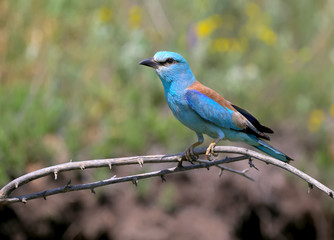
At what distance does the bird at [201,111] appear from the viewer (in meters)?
3.36

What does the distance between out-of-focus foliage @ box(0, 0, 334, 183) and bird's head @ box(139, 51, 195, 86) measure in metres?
1.95

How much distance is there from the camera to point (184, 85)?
353 centimetres

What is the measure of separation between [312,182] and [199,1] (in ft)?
15.7

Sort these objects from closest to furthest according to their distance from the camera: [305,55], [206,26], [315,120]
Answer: [315,120] < [206,26] < [305,55]

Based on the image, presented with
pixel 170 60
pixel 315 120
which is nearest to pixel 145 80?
pixel 315 120

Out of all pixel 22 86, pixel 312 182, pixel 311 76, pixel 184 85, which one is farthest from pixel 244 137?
pixel 311 76

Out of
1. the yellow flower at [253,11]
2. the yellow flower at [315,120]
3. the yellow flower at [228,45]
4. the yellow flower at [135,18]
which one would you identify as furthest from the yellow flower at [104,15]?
the yellow flower at [315,120]

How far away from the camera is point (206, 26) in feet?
23.0

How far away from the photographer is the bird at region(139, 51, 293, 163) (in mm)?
3363

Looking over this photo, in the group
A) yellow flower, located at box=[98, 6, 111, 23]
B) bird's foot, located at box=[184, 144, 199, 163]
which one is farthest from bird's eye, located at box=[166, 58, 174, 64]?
yellow flower, located at box=[98, 6, 111, 23]

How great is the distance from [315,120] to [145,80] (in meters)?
2.13

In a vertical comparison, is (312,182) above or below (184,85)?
below

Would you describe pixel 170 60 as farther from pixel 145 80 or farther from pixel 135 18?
pixel 135 18

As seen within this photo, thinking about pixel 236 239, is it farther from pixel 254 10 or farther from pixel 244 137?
pixel 254 10
